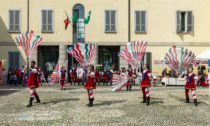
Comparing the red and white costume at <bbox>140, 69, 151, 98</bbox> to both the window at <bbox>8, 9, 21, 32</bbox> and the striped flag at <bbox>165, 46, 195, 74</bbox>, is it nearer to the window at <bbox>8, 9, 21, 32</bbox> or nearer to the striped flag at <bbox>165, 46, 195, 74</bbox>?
the striped flag at <bbox>165, 46, 195, 74</bbox>

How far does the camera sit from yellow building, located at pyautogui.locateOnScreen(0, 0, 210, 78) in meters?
21.5

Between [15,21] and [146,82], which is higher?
[15,21]

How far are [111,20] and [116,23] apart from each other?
0.54 metres

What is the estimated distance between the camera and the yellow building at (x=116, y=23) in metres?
21.5

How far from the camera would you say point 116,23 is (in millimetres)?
21750

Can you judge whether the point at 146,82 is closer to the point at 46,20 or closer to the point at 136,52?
the point at 136,52

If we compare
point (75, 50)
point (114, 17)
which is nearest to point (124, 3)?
point (114, 17)

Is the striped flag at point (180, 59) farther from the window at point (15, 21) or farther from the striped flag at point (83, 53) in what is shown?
the window at point (15, 21)

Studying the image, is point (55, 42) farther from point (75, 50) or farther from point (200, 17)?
point (200, 17)

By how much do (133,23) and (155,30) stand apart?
7.06 ft

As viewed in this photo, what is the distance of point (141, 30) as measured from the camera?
71.6 feet

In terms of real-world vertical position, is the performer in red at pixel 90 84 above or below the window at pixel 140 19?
below

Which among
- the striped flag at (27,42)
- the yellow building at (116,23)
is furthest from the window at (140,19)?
the striped flag at (27,42)

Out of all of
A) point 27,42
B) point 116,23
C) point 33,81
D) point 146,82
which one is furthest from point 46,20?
point 146,82
